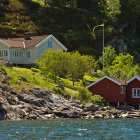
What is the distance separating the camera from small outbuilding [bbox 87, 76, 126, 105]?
2173 inches

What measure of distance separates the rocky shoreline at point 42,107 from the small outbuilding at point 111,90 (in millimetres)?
5241

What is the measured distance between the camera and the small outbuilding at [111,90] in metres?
55.2

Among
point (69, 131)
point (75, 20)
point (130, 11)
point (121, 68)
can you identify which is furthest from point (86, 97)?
point (130, 11)

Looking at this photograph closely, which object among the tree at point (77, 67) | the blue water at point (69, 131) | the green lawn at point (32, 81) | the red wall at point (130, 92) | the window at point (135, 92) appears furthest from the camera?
the tree at point (77, 67)

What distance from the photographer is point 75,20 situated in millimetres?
93312

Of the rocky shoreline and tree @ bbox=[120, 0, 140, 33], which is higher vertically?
tree @ bbox=[120, 0, 140, 33]

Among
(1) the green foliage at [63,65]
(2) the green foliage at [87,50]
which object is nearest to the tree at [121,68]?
(2) the green foliage at [87,50]

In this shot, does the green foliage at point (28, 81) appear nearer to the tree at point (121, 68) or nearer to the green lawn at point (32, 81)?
the green lawn at point (32, 81)

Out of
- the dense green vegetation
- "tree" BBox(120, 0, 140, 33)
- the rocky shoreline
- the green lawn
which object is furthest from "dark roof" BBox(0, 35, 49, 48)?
"tree" BBox(120, 0, 140, 33)

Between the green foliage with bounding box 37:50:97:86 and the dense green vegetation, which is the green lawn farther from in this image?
the dense green vegetation

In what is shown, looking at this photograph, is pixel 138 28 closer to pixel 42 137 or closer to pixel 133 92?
pixel 133 92

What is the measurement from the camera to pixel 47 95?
48.8 meters

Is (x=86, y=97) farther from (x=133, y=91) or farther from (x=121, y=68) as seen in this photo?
(x=121, y=68)

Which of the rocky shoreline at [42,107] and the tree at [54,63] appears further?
the tree at [54,63]
